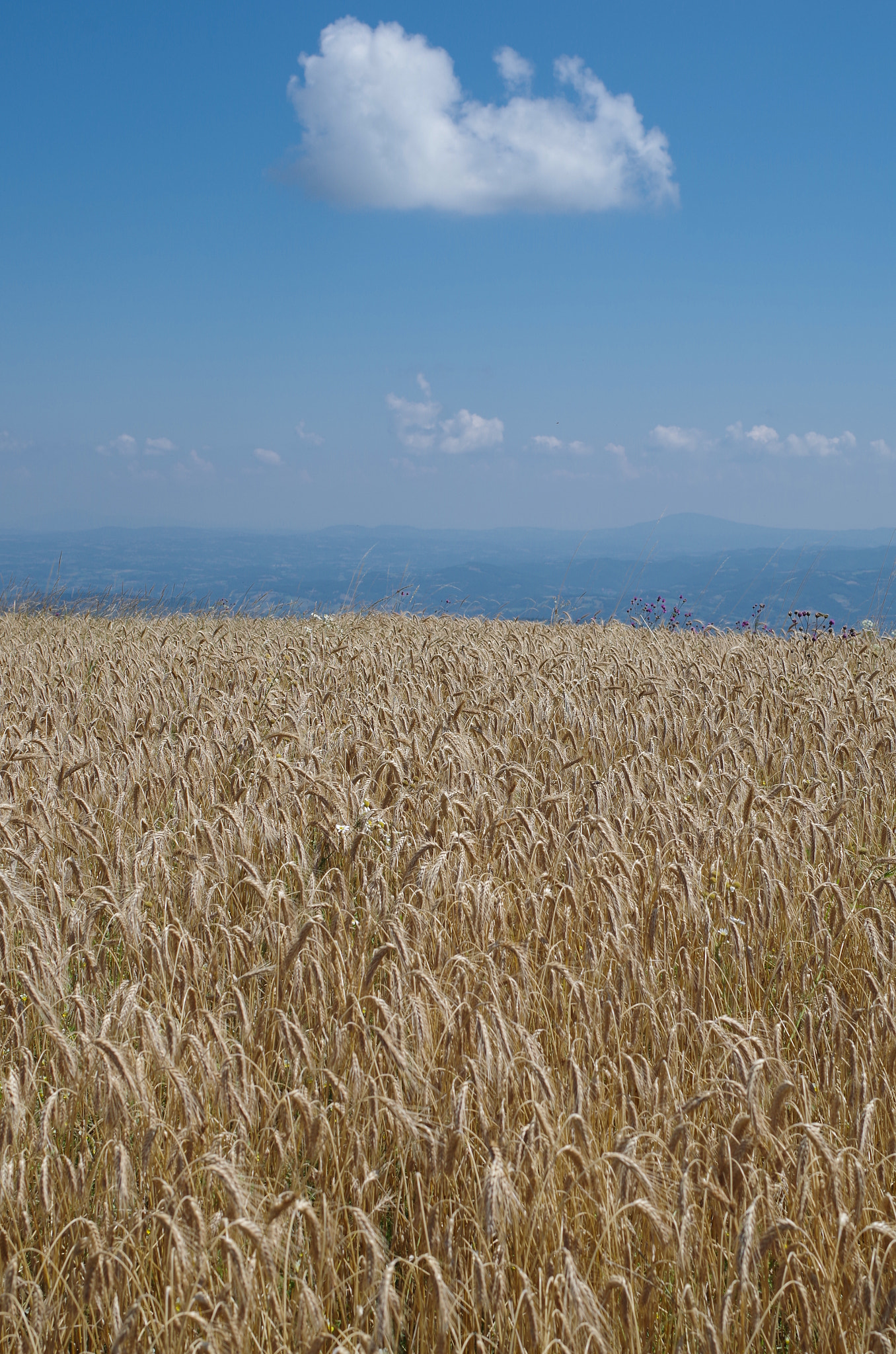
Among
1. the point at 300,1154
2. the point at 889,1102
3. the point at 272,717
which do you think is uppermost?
the point at 272,717

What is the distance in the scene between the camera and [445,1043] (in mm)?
2115

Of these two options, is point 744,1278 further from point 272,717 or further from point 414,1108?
point 272,717

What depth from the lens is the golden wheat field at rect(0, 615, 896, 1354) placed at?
59.8 inches

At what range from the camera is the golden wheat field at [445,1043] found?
1519 mm

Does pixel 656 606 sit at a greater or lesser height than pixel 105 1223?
greater

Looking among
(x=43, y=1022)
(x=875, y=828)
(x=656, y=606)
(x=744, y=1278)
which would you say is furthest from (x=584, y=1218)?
(x=656, y=606)

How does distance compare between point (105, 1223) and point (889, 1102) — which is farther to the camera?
point (889, 1102)

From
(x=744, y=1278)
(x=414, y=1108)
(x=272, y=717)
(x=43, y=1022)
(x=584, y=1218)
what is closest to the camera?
(x=744, y=1278)

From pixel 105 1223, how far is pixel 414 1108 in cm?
66

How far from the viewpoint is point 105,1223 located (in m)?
1.66

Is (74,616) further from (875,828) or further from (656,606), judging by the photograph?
(875,828)

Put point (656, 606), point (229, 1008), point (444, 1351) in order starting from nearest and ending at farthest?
point (444, 1351) < point (229, 1008) < point (656, 606)

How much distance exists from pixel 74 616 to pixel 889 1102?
13.2 meters

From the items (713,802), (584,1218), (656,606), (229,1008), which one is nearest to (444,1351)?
(584,1218)
